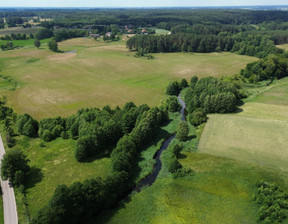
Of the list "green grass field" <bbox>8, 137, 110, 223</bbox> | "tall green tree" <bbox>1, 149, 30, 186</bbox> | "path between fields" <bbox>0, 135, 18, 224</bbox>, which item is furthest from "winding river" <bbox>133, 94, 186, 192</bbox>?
"tall green tree" <bbox>1, 149, 30, 186</bbox>

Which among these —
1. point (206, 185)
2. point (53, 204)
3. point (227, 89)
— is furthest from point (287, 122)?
point (53, 204)

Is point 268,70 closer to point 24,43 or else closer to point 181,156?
point 181,156

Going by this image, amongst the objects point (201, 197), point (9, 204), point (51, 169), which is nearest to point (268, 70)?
point (201, 197)

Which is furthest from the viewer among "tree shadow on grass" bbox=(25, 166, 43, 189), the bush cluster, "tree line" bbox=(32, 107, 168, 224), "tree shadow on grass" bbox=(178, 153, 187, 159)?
the bush cluster

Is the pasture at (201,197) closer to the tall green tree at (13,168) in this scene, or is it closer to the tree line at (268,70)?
the tall green tree at (13,168)

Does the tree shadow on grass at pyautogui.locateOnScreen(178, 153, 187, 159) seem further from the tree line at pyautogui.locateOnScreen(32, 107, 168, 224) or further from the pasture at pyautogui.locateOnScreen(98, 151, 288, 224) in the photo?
the tree line at pyautogui.locateOnScreen(32, 107, 168, 224)

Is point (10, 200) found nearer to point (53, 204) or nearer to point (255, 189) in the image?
point (53, 204)
